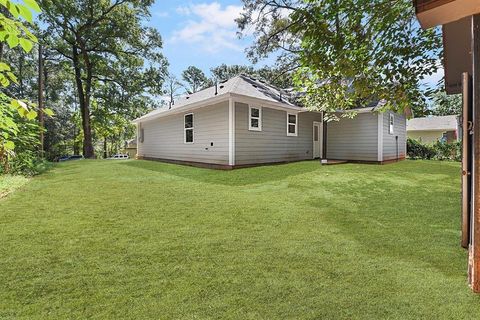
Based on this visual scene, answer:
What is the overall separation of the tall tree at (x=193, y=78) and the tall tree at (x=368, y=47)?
3941cm

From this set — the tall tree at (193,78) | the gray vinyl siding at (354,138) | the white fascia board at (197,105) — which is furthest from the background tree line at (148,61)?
the white fascia board at (197,105)

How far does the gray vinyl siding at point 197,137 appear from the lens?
35.6 ft

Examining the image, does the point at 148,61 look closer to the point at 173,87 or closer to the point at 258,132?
the point at 258,132

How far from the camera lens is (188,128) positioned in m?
13.0

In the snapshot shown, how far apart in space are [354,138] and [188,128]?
8252mm

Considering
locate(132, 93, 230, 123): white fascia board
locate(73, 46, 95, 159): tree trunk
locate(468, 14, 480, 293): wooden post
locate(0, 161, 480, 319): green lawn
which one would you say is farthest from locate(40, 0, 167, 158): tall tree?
locate(468, 14, 480, 293): wooden post

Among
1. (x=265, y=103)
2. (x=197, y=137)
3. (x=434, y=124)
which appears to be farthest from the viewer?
(x=434, y=124)

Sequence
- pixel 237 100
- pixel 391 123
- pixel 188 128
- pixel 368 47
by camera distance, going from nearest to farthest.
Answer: pixel 368 47
pixel 237 100
pixel 188 128
pixel 391 123

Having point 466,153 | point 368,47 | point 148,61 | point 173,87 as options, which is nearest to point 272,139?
point 368,47

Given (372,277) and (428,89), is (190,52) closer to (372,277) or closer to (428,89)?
(428,89)

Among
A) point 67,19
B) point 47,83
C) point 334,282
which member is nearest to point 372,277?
point 334,282

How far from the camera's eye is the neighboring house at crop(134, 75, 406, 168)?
1068 centimetres

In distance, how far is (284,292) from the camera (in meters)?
2.29

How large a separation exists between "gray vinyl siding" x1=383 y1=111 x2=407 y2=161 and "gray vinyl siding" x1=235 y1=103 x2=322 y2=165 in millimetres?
3227
